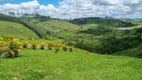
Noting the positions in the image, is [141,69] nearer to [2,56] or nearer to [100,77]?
[100,77]

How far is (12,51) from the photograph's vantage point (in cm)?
4278

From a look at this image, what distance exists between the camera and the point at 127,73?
27.4 metres

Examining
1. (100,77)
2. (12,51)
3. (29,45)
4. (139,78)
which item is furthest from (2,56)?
(139,78)

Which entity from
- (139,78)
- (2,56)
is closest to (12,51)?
(2,56)

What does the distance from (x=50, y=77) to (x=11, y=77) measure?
3370 millimetres

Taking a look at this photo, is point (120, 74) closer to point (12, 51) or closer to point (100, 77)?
point (100, 77)

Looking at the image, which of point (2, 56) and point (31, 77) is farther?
point (2, 56)

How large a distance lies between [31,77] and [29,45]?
3916 centimetres

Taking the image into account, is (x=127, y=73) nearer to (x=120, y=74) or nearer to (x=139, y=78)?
(x=120, y=74)

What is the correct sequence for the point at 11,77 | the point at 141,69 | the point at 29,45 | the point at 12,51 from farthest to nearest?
the point at 29,45, the point at 12,51, the point at 141,69, the point at 11,77

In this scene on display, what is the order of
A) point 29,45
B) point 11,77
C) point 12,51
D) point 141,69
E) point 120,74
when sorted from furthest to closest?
point 29,45, point 12,51, point 141,69, point 120,74, point 11,77

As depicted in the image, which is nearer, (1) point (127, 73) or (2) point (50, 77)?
(2) point (50, 77)


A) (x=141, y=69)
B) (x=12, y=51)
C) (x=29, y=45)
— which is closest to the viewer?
(x=141, y=69)

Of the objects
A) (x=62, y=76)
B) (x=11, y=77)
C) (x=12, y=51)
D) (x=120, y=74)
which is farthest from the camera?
(x=12, y=51)
